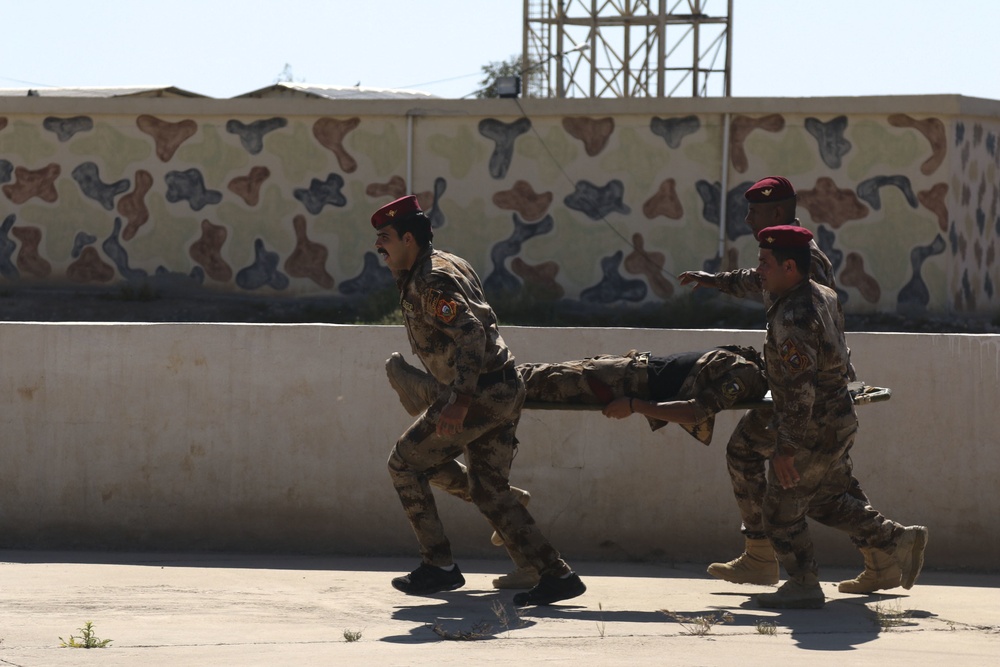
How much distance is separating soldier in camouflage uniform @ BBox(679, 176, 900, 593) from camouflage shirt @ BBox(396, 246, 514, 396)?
121 cm

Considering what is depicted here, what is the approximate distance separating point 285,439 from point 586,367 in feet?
7.08

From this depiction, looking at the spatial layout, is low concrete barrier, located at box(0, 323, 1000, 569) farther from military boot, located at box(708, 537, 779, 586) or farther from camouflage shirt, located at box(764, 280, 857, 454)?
camouflage shirt, located at box(764, 280, 857, 454)

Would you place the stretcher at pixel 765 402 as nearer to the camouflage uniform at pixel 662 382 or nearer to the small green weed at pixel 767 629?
the camouflage uniform at pixel 662 382

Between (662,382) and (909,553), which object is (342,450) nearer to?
(662,382)

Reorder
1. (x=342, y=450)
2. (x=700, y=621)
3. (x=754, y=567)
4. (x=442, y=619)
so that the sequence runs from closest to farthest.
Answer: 1. (x=700, y=621)
2. (x=442, y=619)
3. (x=754, y=567)
4. (x=342, y=450)

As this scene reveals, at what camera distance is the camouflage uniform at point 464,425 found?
5895 millimetres

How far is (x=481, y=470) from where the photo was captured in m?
6.08

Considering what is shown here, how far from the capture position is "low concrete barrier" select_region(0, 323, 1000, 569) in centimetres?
748

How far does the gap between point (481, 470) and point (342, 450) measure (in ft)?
5.97

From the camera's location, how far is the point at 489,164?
1650cm

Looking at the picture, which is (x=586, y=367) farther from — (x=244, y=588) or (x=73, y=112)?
(x=73, y=112)

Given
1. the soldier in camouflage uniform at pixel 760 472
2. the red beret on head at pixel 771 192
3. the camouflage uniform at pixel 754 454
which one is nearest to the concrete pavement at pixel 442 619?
the soldier in camouflage uniform at pixel 760 472

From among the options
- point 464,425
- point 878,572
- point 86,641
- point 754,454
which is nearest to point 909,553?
point 878,572

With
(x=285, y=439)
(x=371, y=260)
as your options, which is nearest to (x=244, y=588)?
(x=285, y=439)
